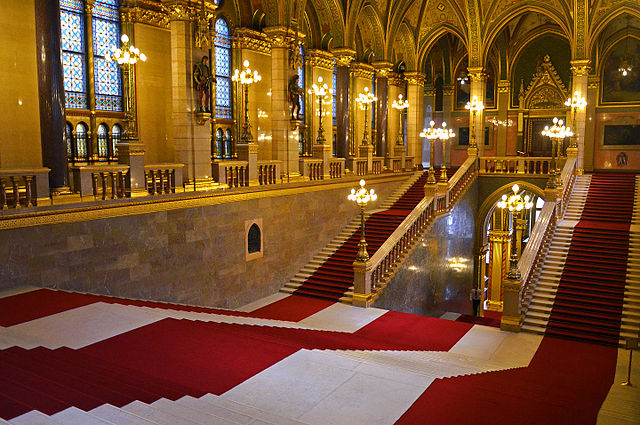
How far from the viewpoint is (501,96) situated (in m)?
29.6

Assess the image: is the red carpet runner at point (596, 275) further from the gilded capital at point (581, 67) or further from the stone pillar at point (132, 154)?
the stone pillar at point (132, 154)

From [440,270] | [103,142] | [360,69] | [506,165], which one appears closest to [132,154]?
[103,142]

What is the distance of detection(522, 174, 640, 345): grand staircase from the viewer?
1284 centimetres

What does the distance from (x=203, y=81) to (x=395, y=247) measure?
7.33 metres

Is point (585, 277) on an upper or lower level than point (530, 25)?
lower

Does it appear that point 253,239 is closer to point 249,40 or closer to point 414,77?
point 249,40

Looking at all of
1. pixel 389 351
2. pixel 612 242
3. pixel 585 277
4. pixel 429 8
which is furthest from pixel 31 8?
pixel 429 8

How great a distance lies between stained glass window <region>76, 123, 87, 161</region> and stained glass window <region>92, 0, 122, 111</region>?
0.73 metres

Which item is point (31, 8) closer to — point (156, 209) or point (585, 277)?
point (156, 209)

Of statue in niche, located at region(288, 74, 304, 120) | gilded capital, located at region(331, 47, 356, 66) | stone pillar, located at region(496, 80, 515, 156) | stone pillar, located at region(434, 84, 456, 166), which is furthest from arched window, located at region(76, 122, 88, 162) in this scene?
stone pillar, located at region(496, 80, 515, 156)

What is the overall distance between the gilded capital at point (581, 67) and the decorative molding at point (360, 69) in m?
8.65

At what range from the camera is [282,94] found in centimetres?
1759

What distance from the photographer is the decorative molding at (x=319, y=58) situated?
2177cm

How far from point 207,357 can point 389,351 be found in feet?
12.7
